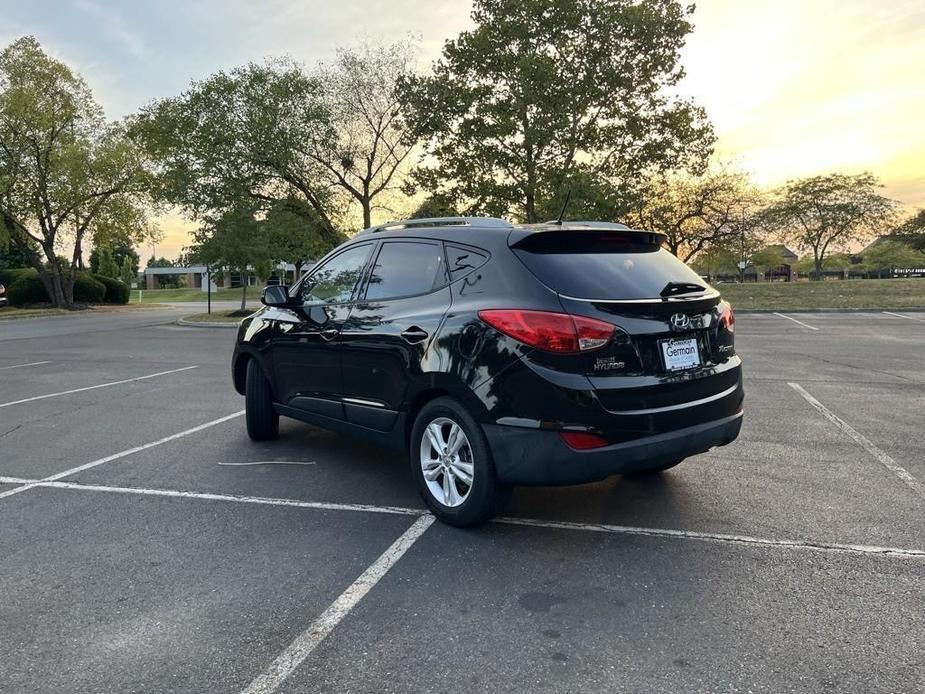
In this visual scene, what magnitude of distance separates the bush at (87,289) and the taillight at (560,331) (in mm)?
44736

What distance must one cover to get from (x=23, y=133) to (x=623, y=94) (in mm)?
29173

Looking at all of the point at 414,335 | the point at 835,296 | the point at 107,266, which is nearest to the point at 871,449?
the point at 414,335

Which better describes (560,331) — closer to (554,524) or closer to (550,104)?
(554,524)

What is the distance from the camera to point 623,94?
2742cm

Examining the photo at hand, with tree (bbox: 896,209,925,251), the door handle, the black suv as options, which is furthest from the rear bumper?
tree (bbox: 896,209,925,251)

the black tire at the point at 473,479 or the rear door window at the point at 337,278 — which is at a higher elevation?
the rear door window at the point at 337,278

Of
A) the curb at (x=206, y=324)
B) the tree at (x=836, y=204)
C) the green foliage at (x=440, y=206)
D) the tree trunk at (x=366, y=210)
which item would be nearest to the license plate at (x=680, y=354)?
the curb at (x=206, y=324)

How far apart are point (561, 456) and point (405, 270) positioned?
164cm

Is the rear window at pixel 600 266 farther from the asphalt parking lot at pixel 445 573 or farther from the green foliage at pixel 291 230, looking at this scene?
the green foliage at pixel 291 230

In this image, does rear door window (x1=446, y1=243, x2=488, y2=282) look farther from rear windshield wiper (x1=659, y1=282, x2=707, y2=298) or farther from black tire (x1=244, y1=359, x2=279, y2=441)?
black tire (x1=244, y1=359, x2=279, y2=441)

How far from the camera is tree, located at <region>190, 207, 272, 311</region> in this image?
83.6 feet

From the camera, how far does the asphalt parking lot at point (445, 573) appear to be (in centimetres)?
246

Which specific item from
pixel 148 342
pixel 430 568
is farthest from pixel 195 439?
pixel 148 342

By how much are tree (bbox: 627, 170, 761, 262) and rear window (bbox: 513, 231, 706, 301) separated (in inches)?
1533
